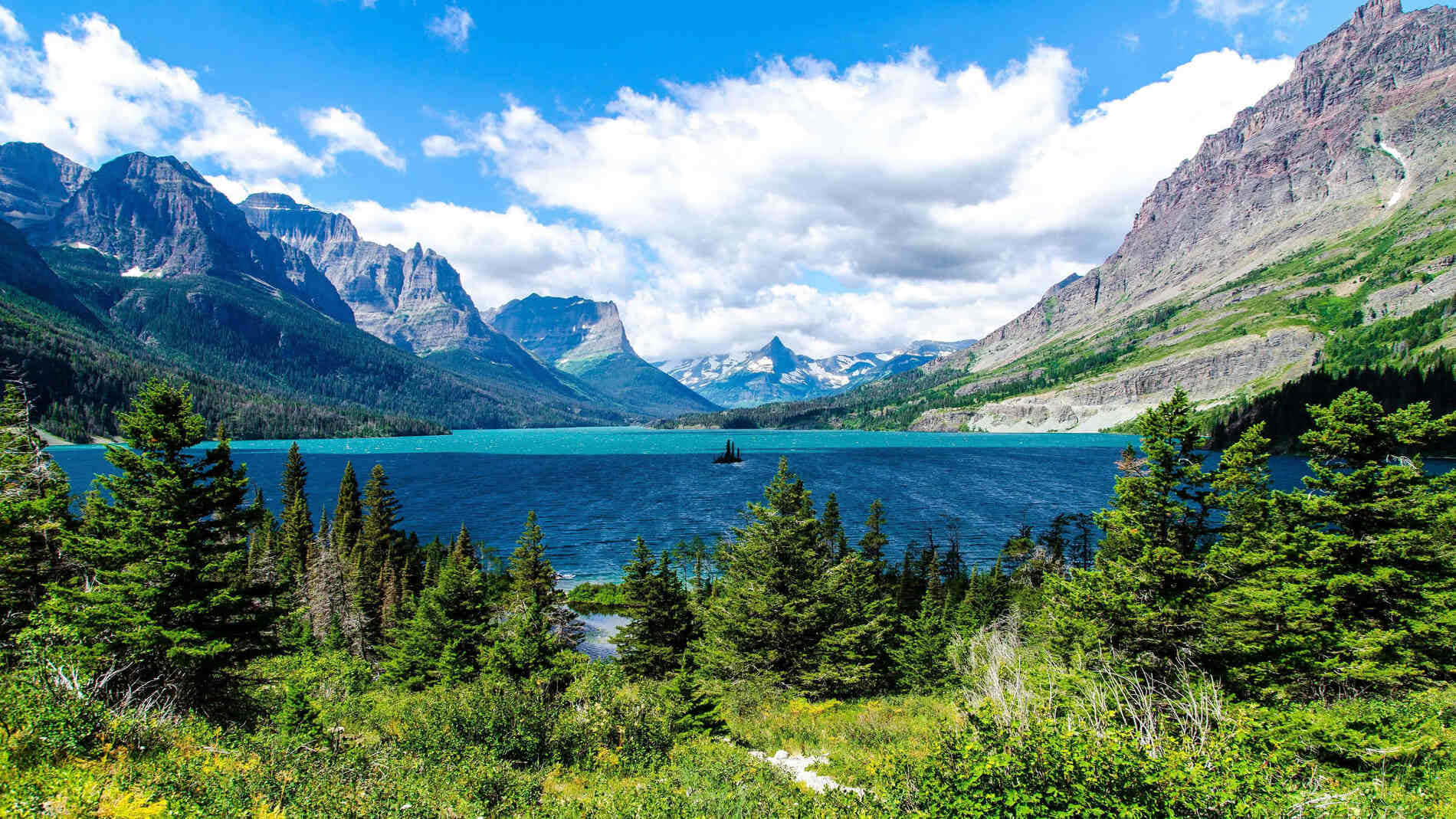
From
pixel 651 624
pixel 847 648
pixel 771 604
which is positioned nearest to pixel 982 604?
pixel 847 648

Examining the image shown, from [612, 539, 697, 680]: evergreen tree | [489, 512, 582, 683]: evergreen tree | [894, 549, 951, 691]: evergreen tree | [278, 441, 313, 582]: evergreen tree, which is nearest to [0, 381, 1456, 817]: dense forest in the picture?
[489, 512, 582, 683]: evergreen tree

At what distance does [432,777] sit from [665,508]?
4032 inches

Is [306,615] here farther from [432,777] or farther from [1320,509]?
[1320,509]

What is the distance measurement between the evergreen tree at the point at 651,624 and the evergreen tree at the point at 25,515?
87.9 feet

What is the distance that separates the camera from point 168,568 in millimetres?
21391

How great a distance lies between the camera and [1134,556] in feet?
68.3

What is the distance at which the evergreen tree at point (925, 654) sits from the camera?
36.7m

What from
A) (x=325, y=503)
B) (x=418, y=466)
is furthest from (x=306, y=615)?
(x=418, y=466)

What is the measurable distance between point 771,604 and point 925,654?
45.1 ft

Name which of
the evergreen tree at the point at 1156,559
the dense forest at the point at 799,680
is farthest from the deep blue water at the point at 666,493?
the evergreen tree at the point at 1156,559

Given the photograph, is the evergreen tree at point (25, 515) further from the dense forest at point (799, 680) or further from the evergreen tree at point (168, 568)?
the evergreen tree at point (168, 568)

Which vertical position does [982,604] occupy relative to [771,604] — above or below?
below

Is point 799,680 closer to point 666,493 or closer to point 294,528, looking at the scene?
point 294,528

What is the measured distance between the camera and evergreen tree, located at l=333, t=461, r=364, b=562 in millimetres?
62737
